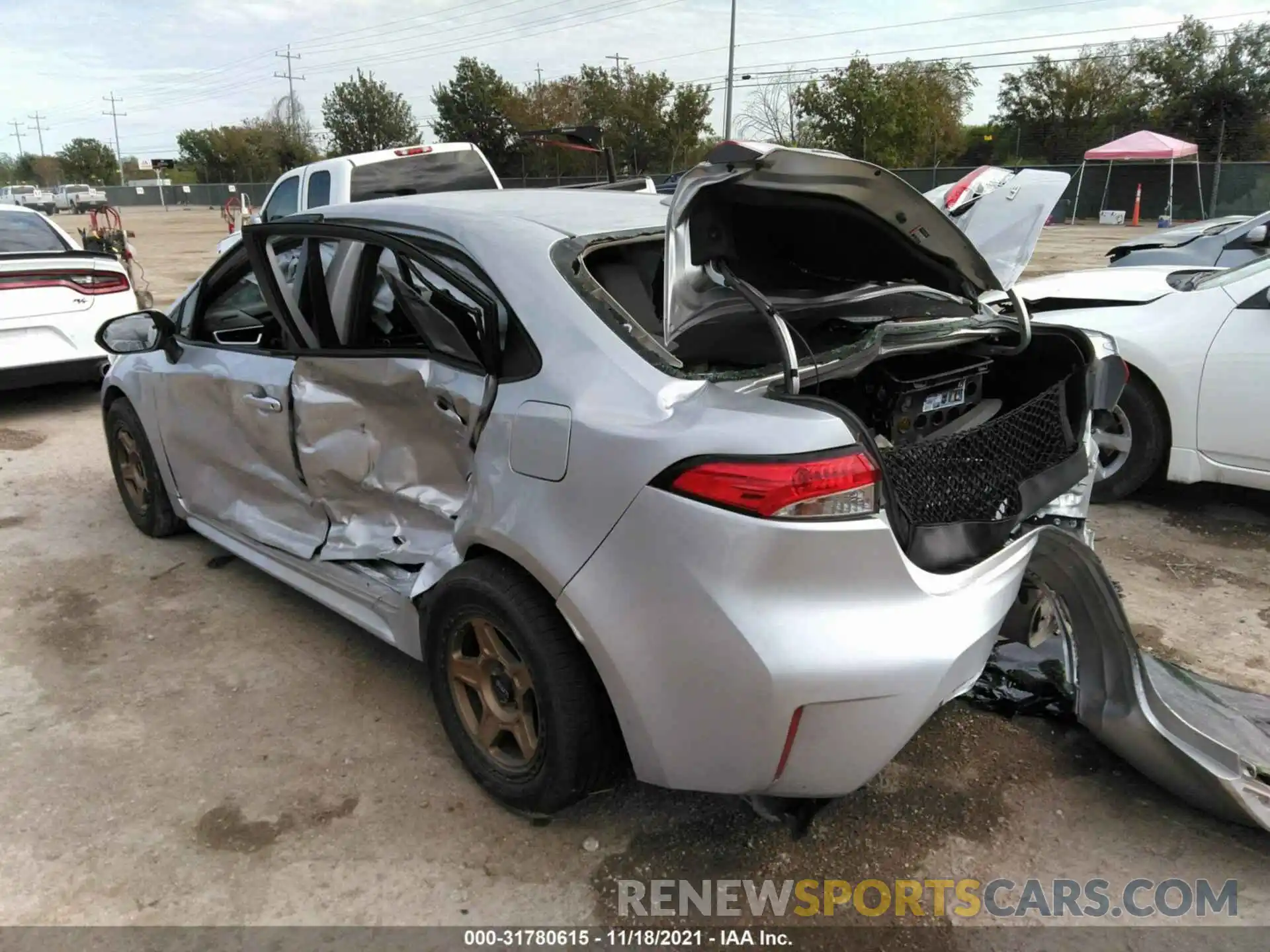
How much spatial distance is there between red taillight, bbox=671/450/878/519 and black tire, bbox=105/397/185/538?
11.0 ft

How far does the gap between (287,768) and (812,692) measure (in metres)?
1.73

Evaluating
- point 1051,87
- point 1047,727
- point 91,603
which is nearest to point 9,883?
point 91,603

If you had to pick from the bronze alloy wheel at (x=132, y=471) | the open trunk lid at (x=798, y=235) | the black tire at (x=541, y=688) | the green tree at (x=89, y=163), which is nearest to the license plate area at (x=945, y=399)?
the open trunk lid at (x=798, y=235)

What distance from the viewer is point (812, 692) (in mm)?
1902

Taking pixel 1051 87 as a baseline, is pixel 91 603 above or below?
below

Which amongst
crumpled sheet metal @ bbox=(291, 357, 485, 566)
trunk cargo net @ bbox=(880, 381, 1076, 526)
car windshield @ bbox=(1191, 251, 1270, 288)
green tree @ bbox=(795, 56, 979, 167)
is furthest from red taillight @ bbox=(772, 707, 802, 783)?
green tree @ bbox=(795, 56, 979, 167)

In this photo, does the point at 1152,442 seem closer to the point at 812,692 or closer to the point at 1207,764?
the point at 1207,764

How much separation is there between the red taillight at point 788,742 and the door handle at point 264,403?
7.25 feet

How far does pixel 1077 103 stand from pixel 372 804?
164ft

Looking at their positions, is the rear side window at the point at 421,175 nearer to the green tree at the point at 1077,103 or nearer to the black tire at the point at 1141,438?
the black tire at the point at 1141,438

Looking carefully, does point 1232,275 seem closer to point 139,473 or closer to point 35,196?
point 139,473

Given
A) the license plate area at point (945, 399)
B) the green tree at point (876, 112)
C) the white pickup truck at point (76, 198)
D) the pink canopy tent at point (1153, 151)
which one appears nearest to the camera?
the license plate area at point (945, 399)

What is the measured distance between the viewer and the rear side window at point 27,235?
726cm

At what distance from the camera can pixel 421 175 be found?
8570 millimetres
